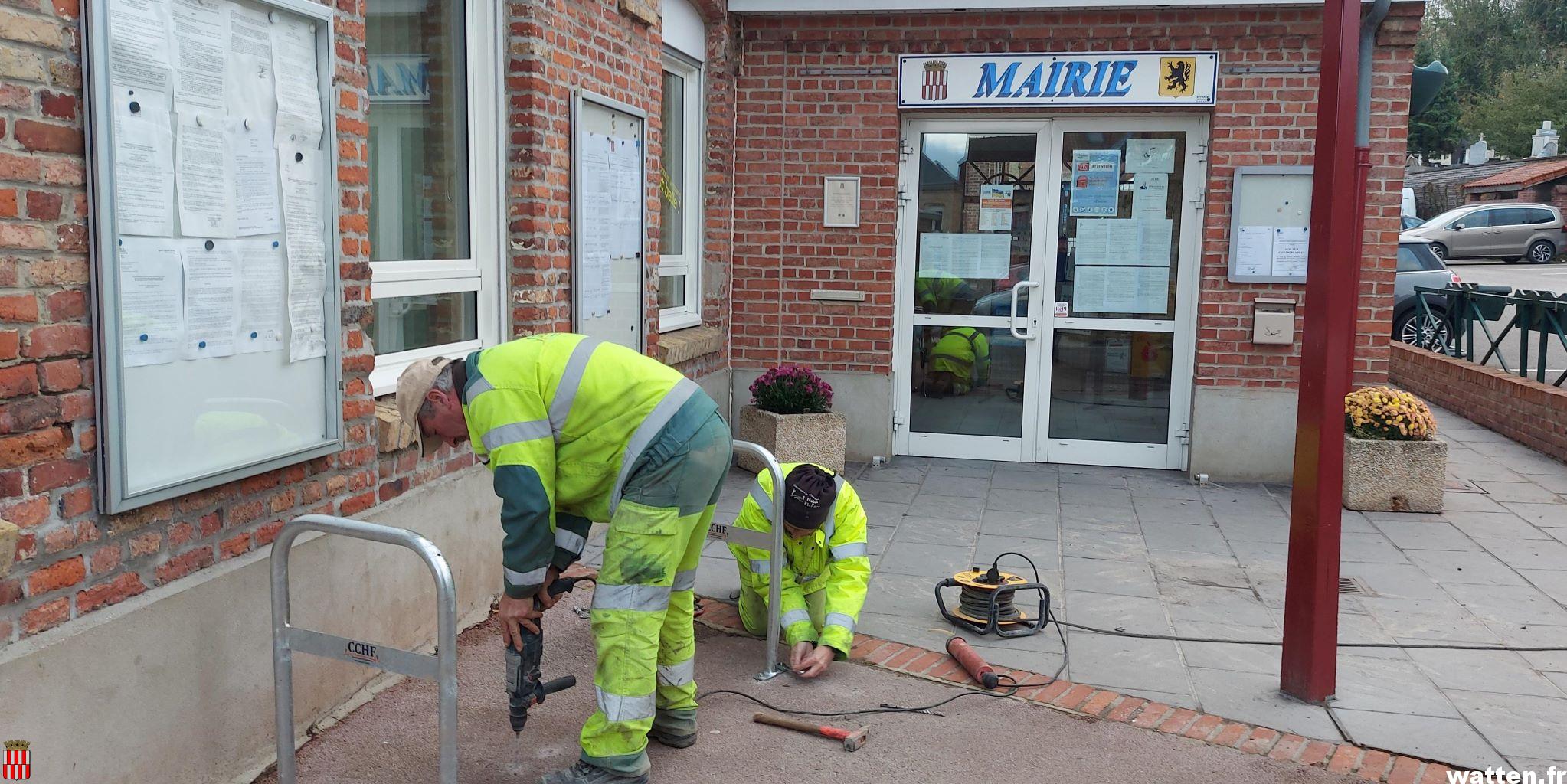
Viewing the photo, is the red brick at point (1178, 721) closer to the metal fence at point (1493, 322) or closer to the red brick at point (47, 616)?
the red brick at point (47, 616)

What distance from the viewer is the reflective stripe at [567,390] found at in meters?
3.58

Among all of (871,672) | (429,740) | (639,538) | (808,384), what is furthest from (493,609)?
(808,384)

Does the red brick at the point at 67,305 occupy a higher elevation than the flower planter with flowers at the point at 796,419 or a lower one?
higher

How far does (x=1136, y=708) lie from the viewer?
4652 millimetres

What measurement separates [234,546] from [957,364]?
21.3 ft

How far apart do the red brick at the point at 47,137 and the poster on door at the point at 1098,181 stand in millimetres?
7208

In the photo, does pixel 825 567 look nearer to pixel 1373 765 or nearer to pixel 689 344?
pixel 1373 765

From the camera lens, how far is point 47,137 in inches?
119

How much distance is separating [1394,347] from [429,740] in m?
13.7

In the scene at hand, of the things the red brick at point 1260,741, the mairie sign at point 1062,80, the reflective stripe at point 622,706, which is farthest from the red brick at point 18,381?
the mairie sign at point 1062,80

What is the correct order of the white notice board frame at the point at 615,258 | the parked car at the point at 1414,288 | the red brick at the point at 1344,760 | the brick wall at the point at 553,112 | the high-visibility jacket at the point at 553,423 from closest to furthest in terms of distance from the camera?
the high-visibility jacket at the point at 553,423 < the red brick at the point at 1344,760 < the brick wall at the point at 553,112 < the white notice board frame at the point at 615,258 < the parked car at the point at 1414,288

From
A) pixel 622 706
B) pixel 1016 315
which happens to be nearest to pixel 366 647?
pixel 622 706

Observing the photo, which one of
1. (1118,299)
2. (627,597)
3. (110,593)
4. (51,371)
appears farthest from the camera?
(1118,299)

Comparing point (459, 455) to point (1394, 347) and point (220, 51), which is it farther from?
point (1394, 347)
